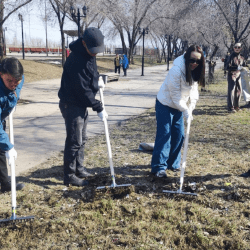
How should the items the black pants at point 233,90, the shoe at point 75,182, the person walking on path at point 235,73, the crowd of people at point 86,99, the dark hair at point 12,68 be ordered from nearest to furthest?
the dark hair at point 12,68 < the crowd of people at point 86,99 < the shoe at point 75,182 < the person walking on path at point 235,73 < the black pants at point 233,90

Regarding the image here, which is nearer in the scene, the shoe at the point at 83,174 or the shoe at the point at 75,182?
the shoe at the point at 75,182

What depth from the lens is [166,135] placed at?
416 cm

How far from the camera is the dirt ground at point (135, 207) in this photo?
2.86 m

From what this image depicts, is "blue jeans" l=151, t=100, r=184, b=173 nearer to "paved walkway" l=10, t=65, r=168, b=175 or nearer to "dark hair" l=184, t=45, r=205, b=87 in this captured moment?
"dark hair" l=184, t=45, r=205, b=87

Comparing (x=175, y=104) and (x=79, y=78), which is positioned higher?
(x=79, y=78)

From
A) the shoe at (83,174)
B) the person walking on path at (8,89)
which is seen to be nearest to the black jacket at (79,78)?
the person walking on path at (8,89)

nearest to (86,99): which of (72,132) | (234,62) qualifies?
(72,132)

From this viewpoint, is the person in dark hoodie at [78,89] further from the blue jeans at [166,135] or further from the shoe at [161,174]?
the shoe at [161,174]

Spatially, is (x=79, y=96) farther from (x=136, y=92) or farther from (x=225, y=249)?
(x=136, y=92)

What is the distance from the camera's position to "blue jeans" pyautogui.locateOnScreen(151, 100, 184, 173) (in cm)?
413

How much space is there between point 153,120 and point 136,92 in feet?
19.1

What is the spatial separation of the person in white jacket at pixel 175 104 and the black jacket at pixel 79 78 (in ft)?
3.16

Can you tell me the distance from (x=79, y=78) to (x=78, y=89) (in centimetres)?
13

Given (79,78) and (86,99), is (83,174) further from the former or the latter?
(79,78)
